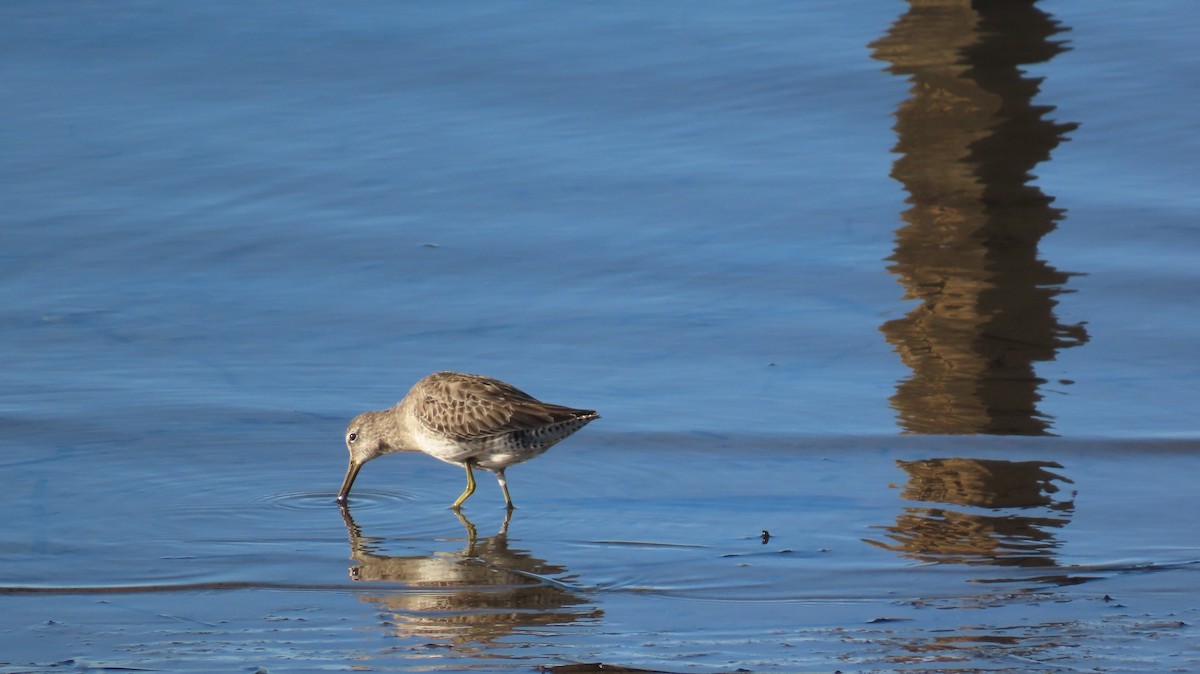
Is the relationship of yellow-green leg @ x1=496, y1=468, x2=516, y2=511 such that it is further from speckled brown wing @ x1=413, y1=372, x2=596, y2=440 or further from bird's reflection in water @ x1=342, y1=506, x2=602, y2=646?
bird's reflection in water @ x1=342, y1=506, x2=602, y2=646

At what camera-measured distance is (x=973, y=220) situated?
10984 mm

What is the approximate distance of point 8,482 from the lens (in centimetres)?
754

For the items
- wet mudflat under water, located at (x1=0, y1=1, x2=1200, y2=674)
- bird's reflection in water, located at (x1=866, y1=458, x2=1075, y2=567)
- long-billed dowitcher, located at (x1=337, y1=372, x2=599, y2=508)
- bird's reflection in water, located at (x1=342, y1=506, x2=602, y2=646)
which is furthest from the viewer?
long-billed dowitcher, located at (x1=337, y1=372, x2=599, y2=508)

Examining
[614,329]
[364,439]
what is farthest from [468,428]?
[614,329]

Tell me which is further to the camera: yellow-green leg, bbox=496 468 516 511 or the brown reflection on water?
the brown reflection on water

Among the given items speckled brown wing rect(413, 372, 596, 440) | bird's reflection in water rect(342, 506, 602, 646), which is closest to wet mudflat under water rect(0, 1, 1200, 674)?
bird's reflection in water rect(342, 506, 602, 646)

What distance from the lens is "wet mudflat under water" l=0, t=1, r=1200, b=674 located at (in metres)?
5.91

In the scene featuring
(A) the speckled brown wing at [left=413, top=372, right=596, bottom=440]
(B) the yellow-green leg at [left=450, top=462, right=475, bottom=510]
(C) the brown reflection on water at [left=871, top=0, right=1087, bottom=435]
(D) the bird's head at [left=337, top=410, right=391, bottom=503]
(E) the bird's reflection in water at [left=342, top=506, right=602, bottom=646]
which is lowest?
(E) the bird's reflection in water at [left=342, top=506, right=602, bottom=646]

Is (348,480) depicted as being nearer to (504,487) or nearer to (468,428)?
(468,428)

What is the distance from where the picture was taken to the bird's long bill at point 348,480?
24.7ft

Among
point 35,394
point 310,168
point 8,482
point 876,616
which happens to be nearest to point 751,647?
point 876,616

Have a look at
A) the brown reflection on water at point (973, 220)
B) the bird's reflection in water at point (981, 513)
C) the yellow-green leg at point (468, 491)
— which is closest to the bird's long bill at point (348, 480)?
the yellow-green leg at point (468, 491)

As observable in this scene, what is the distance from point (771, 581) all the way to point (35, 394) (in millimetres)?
4416

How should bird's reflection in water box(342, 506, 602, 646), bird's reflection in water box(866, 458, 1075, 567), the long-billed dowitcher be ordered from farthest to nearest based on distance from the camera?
1. the long-billed dowitcher
2. bird's reflection in water box(866, 458, 1075, 567)
3. bird's reflection in water box(342, 506, 602, 646)
